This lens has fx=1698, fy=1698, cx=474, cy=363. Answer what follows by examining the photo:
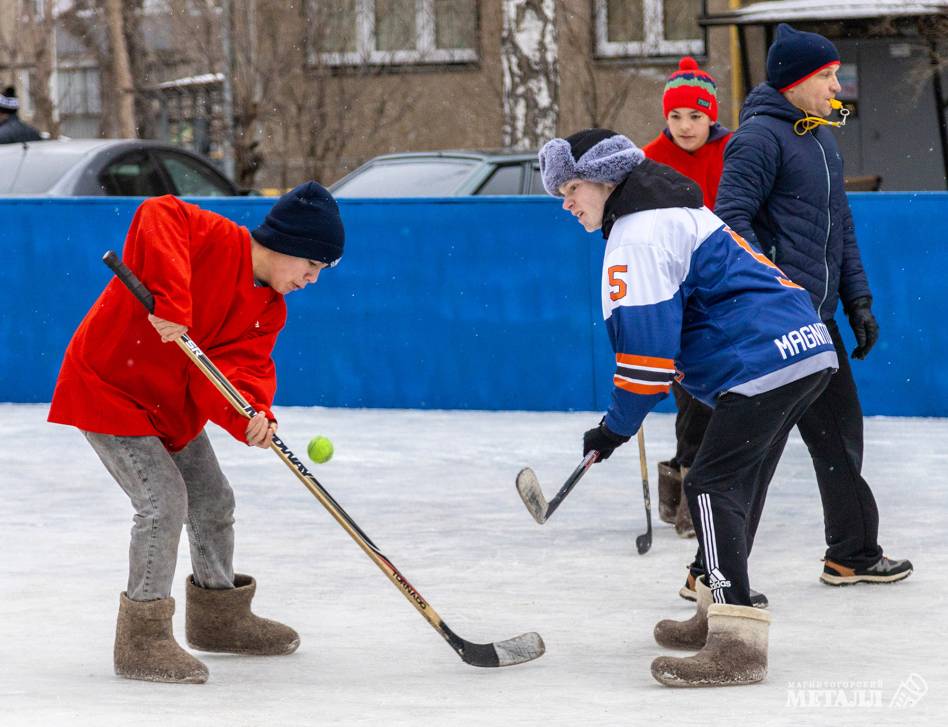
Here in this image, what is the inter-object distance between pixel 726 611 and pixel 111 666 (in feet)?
5.60

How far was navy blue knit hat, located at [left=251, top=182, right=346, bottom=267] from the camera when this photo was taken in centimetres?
456

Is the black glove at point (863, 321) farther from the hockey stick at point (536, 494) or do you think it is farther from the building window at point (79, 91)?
the building window at point (79, 91)

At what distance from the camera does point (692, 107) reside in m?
6.46

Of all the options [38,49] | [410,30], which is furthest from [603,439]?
[410,30]

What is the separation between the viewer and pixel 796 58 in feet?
17.9

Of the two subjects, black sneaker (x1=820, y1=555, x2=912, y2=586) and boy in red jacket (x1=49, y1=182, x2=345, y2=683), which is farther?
black sneaker (x1=820, y1=555, x2=912, y2=586)

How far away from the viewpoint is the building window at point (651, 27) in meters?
20.6

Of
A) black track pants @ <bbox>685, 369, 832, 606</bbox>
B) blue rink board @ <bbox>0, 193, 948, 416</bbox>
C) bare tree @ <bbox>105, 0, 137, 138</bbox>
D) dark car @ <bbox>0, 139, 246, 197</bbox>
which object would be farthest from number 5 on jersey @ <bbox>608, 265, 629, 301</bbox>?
bare tree @ <bbox>105, 0, 137, 138</bbox>

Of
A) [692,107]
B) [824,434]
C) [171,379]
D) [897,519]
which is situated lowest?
[897,519]

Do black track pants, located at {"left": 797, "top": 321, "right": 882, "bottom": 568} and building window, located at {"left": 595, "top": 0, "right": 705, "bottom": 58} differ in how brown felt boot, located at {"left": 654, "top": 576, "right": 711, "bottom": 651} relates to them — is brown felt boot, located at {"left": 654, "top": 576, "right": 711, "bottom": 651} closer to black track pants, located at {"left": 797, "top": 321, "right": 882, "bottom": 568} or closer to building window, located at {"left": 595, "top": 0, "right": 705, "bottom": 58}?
black track pants, located at {"left": 797, "top": 321, "right": 882, "bottom": 568}

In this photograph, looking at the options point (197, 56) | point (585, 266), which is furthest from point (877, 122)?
point (585, 266)

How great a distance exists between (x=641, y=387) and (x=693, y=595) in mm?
1252

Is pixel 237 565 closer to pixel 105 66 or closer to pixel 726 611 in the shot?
pixel 726 611

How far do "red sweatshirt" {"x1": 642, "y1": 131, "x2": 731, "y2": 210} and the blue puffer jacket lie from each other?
87 cm
